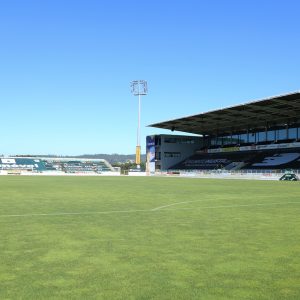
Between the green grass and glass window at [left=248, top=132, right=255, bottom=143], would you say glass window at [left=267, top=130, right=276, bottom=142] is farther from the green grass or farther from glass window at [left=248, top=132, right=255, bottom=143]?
the green grass

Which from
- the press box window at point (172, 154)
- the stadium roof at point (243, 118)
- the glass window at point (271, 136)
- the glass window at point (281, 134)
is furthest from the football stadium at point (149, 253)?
the press box window at point (172, 154)

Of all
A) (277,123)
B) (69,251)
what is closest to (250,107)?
(277,123)

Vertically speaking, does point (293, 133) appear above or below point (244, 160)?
above

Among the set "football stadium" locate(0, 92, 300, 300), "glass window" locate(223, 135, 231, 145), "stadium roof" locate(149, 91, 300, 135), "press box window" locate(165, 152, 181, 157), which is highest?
"stadium roof" locate(149, 91, 300, 135)

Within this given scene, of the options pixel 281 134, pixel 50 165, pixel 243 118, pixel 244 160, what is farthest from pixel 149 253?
pixel 50 165

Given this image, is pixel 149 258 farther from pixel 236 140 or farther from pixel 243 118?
pixel 236 140

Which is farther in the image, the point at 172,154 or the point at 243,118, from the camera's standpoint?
the point at 172,154

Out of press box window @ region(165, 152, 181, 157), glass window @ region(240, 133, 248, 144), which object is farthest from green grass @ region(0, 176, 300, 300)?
press box window @ region(165, 152, 181, 157)

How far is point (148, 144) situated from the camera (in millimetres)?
105875

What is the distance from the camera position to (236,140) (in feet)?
307

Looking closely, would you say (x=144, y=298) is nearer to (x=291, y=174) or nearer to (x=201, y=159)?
(x=291, y=174)

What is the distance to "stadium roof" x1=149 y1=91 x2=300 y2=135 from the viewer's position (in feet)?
222

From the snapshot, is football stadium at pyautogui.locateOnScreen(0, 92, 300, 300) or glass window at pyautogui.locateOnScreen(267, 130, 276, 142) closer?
football stadium at pyautogui.locateOnScreen(0, 92, 300, 300)

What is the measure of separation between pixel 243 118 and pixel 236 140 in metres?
12.1
